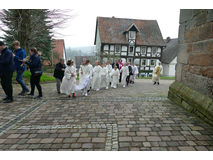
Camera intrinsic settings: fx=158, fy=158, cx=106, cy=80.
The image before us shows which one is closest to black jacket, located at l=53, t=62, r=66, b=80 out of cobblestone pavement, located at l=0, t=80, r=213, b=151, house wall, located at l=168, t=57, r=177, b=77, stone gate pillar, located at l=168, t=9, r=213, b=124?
cobblestone pavement, located at l=0, t=80, r=213, b=151

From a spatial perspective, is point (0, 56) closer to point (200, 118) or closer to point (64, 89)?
point (64, 89)

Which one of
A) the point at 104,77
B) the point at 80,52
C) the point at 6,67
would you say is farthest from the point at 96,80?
the point at 80,52

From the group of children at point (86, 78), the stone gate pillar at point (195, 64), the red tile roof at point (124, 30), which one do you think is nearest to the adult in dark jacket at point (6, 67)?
the group of children at point (86, 78)

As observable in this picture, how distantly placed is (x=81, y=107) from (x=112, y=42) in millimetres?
26411

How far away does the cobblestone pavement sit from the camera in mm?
2799

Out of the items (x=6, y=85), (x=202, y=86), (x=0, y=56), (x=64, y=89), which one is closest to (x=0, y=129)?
(x=6, y=85)

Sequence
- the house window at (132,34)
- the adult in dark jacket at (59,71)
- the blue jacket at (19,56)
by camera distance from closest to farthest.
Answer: the blue jacket at (19,56) → the adult in dark jacket at (59,71) → the house window at (132,34)

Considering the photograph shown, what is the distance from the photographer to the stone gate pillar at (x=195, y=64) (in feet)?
12.6

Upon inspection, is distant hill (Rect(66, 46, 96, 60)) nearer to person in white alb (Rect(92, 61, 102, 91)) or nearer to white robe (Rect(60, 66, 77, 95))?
person in white alb (Rect(92, 61, 102, 91))

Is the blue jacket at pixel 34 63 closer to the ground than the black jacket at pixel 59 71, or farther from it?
farther from it

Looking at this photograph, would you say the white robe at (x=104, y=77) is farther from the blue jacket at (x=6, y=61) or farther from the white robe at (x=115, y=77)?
the blue jacket at (x=6, y=61)

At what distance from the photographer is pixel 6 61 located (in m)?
5.13

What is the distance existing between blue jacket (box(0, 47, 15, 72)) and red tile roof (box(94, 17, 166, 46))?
82.9 feet

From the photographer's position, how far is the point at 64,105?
5211 mm
